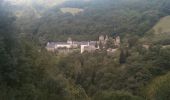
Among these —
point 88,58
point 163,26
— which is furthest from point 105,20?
point 88,58

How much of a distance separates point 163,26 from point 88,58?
36.8 m

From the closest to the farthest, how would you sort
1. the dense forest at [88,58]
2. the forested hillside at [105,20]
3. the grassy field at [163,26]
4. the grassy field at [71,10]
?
the dense forest at [88,58], the grassy field at [163,26], the forested hillside at [105,20], the grassy field at [71,10]

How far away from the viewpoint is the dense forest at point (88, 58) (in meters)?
22.3

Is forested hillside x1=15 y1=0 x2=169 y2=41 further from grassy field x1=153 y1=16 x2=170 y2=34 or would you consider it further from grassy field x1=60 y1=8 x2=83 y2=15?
grassy field x1=60 y1=8 x2=83 y2=15

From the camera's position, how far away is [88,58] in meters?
61.8

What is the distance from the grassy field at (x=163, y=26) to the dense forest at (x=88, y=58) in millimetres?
1871

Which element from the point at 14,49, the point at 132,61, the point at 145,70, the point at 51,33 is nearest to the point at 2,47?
the point at 14,49

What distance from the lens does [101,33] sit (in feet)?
311

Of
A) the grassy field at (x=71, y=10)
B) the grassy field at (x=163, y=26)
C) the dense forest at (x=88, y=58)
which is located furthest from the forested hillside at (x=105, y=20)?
the grassy field at (x=71, y=10)

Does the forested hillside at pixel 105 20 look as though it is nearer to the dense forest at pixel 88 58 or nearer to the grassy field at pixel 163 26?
the dense forest at pixel 88 58

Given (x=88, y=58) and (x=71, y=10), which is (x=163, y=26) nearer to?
(x=88, y=58)

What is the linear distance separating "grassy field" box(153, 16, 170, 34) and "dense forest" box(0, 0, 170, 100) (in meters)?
1.87

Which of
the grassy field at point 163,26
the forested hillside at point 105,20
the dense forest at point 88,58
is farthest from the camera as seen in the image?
the forested hillside at point 105,20

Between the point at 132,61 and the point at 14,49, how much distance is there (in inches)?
1531
